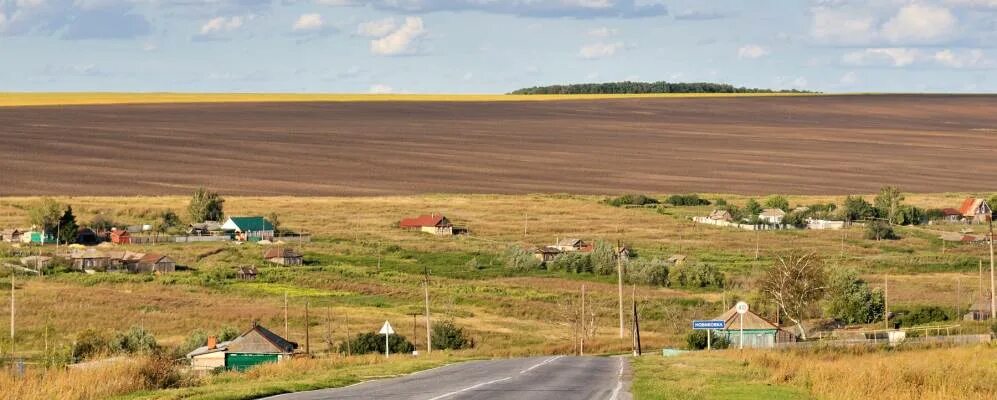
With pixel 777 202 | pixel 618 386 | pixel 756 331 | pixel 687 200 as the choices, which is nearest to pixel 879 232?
pixel 777 202

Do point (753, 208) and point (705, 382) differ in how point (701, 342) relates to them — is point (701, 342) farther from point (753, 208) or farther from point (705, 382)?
point (753, 208)

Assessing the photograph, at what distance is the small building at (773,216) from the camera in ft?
428

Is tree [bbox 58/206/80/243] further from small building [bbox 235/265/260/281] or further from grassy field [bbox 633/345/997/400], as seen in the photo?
grassy field [bbox 633/345/997/400]

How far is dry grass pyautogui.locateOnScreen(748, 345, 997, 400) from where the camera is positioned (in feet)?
90.5

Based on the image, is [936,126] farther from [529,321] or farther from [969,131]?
[529,321]

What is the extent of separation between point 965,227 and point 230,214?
2577 inches

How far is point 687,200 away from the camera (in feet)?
464

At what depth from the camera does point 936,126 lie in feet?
636

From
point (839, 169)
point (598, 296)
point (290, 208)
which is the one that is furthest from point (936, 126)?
point (598, 296)

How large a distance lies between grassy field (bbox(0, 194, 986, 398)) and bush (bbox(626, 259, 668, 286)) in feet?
6.05

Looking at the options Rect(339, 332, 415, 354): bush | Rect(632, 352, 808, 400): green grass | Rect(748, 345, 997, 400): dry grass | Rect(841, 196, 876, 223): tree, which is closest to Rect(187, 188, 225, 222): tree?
Rect(841, 196, 876, 223): tree

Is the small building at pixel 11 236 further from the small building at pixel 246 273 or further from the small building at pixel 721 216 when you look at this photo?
the small building at pixel 721 216

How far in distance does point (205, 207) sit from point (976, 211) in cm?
6868

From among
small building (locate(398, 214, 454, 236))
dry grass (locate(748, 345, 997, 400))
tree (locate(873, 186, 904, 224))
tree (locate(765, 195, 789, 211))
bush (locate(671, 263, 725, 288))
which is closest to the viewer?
dry grass (locate(748, 345, 997, 400))
